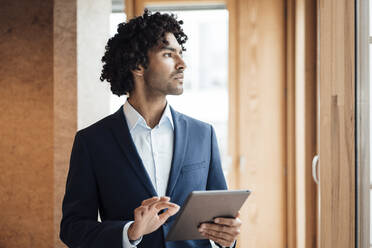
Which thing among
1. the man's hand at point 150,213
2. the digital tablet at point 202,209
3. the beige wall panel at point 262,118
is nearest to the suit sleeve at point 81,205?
the man's hand at point 150,213

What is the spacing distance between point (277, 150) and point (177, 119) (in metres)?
1.41

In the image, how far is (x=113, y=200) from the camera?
132cm

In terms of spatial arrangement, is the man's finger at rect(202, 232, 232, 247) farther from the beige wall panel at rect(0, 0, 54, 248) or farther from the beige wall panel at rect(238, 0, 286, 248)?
the beige wall panel at rect(0, 0, 54, 248)

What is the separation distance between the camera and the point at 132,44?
1.47m

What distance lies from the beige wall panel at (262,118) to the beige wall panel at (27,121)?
138cm

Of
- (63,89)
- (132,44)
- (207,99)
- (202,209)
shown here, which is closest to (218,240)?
(202,209)

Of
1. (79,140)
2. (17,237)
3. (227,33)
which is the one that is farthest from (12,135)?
(227,33)

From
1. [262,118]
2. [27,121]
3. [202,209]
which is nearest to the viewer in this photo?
[202,209]

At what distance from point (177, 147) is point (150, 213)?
13.2 inches

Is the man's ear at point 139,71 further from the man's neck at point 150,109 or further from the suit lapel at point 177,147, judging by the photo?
the suit lapel at point 177,147

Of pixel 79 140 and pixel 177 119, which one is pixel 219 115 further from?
pixel 79 140

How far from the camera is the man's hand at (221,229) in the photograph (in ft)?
3.91

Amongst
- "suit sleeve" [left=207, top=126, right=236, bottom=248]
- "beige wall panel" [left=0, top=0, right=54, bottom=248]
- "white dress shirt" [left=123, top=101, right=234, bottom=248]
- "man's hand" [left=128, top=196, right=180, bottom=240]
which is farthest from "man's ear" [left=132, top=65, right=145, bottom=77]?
"beige wall panel" [left=0, top=0, right=54, bottom=248]

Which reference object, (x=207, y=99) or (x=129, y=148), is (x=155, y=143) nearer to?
(x=129, y=148)
